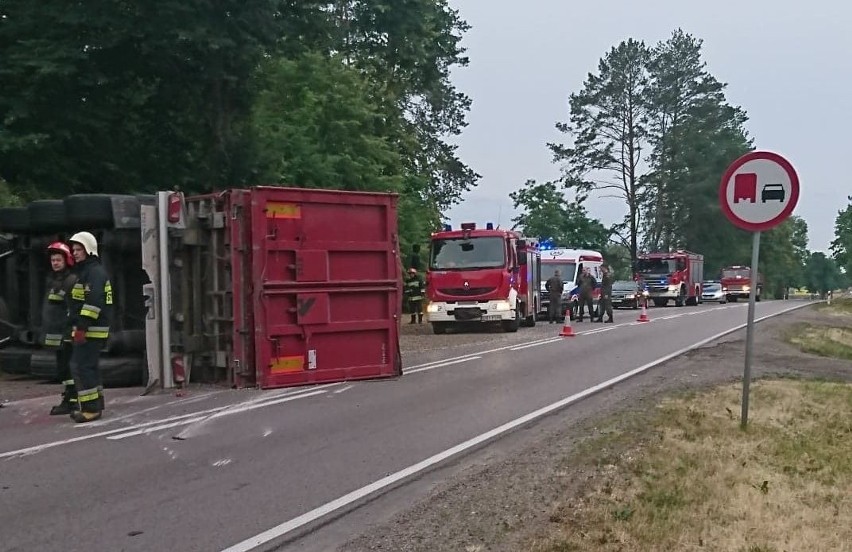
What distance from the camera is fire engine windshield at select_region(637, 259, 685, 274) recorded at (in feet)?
164

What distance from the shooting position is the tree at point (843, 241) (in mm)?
94750

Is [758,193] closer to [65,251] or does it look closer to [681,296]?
[65,251]

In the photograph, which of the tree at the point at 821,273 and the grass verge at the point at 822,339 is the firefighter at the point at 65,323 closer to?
the grass verge at the point at 822,339

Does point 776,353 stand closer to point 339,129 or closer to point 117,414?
point 117,414

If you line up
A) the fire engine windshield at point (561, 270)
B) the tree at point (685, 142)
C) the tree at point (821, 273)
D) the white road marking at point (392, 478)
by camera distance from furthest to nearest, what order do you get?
the tree at point (821, 273), the tree at point (685, 142), the fire engine windshield at point (561, 270), the white road marking at point (392, 478)

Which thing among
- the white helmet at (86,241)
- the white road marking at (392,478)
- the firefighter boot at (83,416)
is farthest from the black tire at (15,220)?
the white road marking at (392,478)

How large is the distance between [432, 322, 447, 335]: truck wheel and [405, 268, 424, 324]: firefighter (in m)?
1.77

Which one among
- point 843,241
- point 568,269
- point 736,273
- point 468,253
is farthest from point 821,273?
point 468,253

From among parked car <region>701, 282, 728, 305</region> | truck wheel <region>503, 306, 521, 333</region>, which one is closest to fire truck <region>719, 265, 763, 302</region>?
parked car <region>701, 282, 728, 305</region>

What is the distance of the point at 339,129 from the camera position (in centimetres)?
3014

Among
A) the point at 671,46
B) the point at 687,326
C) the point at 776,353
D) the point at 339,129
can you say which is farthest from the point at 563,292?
the point at 671,46

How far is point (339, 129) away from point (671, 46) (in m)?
49.7

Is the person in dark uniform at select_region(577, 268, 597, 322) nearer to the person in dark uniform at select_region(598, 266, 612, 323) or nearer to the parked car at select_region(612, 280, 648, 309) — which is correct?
the person in dark uniform at select_region(598, 266, 612, 323)

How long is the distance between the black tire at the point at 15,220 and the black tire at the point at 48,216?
0.21 m
